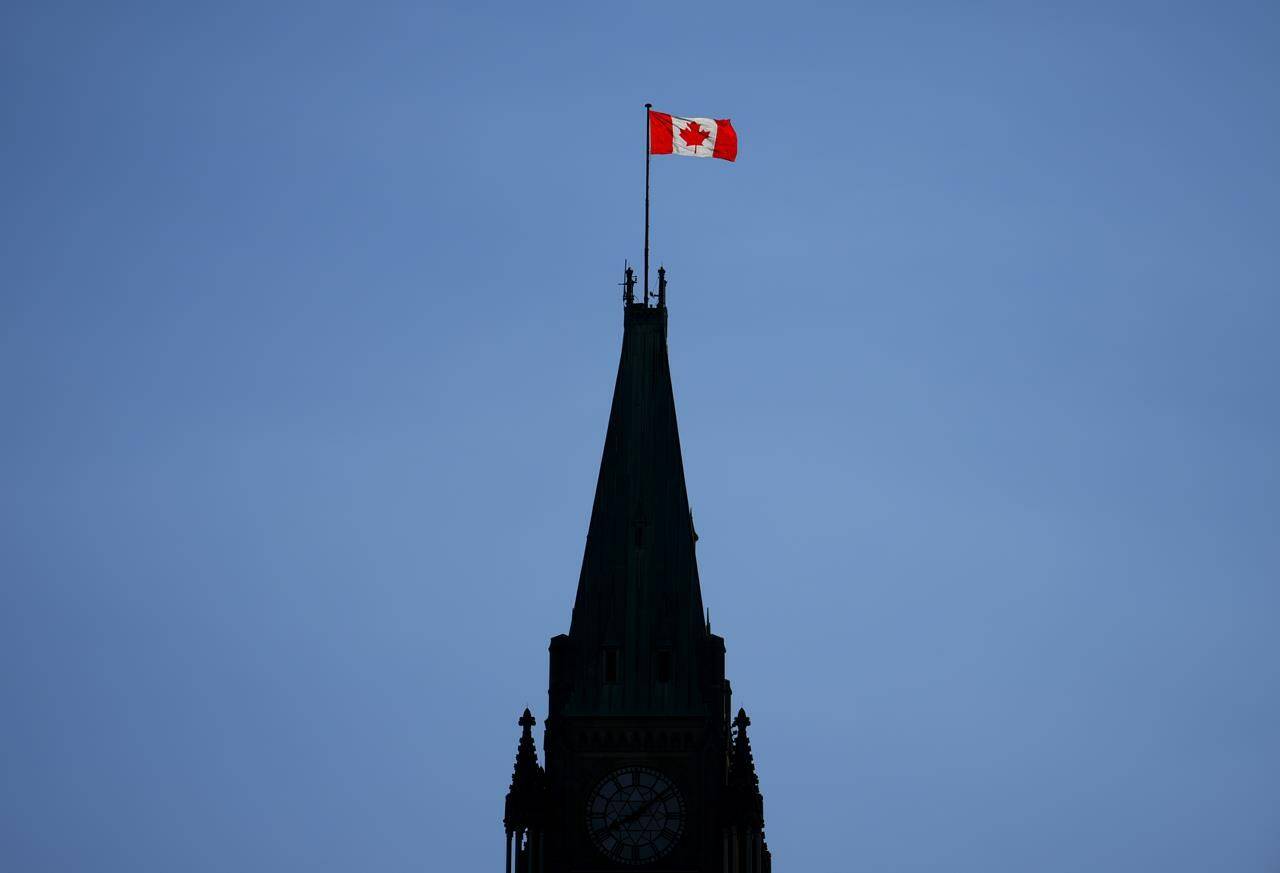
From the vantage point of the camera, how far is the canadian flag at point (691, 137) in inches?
6781

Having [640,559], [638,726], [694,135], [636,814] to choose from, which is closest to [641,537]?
[640,559]

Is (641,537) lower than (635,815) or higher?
higher

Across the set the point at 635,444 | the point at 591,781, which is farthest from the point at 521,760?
the point at 635,444

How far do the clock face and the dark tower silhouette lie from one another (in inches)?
1.6

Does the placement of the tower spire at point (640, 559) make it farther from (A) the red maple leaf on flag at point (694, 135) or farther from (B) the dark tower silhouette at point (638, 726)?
(A) the red maple leaf on flag at point (694, 135)

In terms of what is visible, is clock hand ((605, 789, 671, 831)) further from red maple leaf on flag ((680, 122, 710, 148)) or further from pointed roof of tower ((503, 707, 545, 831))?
red maple leaf on flag ((680, 122, 710, 148))

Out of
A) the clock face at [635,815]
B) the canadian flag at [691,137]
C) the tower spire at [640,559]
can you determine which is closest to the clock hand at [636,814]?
the clock face at [635,815]

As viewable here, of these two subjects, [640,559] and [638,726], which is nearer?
[638,726]

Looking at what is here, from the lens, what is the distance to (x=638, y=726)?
166 m

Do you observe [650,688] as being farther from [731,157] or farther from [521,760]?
[731,157]

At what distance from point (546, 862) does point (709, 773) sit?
7431 millimetres

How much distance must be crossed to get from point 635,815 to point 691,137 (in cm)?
2877

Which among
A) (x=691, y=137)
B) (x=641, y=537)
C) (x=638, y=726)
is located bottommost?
(x=638, y=726)

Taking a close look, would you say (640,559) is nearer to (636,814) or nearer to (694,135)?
(636,814)
